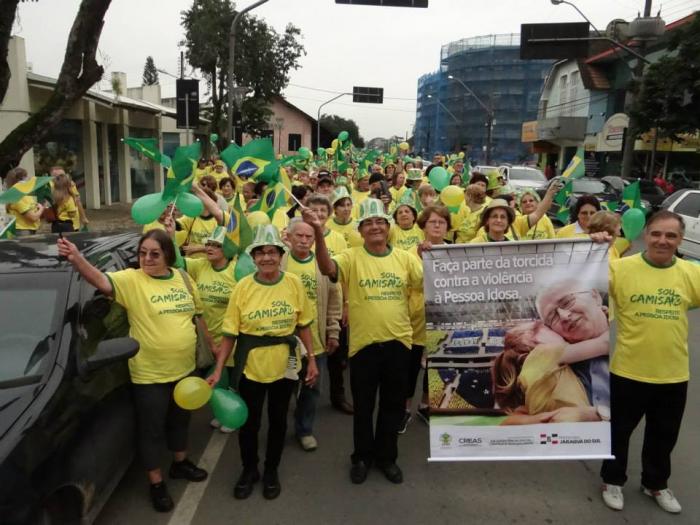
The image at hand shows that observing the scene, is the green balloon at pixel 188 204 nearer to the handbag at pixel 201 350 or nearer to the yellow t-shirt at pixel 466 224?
the handbag at pixel 201 350

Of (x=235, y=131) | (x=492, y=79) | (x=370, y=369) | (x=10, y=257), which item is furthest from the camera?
(x=492, y=79)

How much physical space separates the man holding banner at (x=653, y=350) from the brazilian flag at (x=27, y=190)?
484 centimetres

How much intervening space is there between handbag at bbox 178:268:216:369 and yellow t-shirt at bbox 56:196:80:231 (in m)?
5.55

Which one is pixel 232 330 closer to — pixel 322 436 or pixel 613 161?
pixel 322 436

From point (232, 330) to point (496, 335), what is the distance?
156 cm

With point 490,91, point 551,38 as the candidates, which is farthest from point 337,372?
point 490,91

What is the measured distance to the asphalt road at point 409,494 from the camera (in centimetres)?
339

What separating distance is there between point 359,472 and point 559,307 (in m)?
1.62

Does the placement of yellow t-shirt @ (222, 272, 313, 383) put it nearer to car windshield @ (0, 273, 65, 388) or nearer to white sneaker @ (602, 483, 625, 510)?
car windshield @ (0, 273, 65, 388)

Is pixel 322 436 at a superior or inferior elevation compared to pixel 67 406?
inferior

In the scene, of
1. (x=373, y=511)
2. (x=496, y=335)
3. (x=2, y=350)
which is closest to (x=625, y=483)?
(x=496, y=335)

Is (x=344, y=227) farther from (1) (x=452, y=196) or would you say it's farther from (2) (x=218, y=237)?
(2) (x=218, y=237)

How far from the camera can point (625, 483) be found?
148 inches

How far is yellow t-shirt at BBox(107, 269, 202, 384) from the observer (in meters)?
3.28
